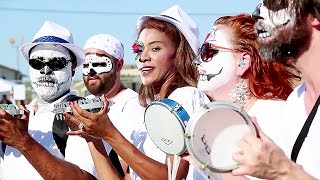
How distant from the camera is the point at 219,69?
9.83 feet

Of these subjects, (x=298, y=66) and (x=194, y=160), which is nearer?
(x=194, y=160)

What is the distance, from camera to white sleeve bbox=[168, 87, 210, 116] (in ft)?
9.95

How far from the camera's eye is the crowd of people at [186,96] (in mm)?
2225

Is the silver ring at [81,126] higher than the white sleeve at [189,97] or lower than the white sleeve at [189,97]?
lower

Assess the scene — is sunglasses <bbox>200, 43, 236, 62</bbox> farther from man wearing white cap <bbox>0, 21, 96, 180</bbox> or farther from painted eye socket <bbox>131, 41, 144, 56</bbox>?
man wearing white cap <bbox>0, 21, 96, 180</bbox>

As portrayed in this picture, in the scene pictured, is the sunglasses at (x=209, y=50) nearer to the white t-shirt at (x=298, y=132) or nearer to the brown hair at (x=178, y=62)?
the brown hair at (x=178, y=62)

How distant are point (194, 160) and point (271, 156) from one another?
38cm

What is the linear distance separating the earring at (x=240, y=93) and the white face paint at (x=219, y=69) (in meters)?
0.05

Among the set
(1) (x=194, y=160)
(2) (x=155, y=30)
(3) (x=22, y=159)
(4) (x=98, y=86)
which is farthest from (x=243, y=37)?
(4) (x=98, y=86)

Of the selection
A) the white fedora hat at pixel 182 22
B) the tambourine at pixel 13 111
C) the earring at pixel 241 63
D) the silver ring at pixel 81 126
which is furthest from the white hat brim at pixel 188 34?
the tambourine at pixel 13 111

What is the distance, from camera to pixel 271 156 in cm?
187

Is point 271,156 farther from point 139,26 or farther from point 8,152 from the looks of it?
point 8,152

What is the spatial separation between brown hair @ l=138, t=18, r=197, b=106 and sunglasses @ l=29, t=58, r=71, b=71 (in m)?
0.73

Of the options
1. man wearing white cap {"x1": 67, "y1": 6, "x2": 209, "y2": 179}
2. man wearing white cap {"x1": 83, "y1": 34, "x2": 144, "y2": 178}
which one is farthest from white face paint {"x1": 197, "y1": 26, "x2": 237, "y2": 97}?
man wearing white cap {"x1": 83, "y1": 34, "x2": 144, "y2": 178}
